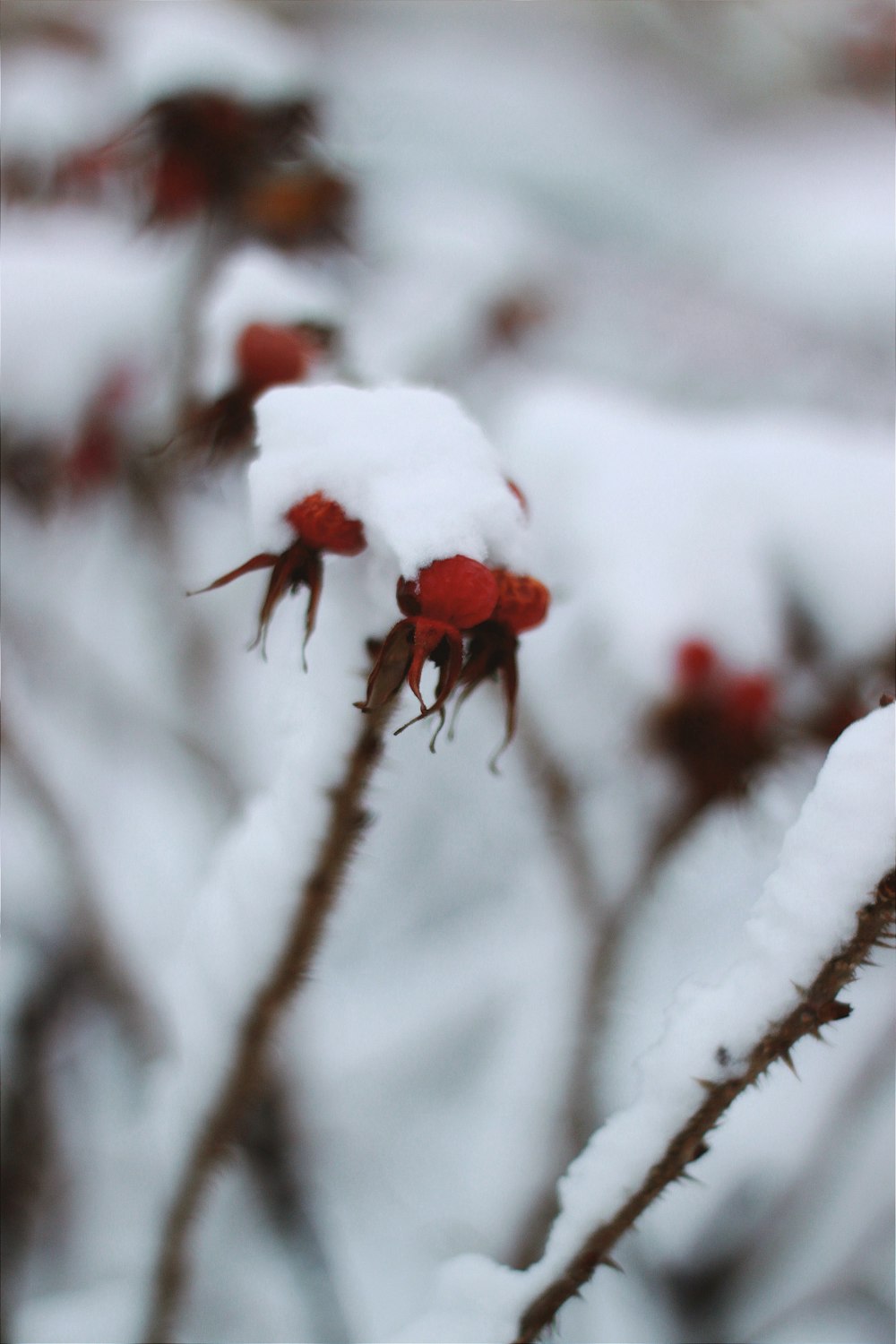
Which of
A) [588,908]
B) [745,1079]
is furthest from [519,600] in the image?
[588,908]

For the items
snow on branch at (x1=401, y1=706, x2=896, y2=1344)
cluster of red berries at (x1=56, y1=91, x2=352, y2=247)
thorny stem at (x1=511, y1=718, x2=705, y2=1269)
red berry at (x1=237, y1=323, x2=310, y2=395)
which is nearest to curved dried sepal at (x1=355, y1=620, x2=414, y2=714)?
snow on branch at (x1=401, y1=706, x2=896, y2=1344)

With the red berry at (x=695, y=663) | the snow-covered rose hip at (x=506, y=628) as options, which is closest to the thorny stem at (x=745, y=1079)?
the snow-covered rose hip at (x=506, y=628)

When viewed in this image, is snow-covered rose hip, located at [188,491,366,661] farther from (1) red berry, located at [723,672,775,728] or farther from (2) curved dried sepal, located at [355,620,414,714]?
(1) red berry, located at [723,672,775,728]

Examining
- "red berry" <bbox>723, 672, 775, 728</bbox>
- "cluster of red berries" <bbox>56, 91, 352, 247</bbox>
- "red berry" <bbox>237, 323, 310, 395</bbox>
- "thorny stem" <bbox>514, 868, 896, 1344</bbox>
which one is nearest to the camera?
"thorny stem" <bbox>514, 868, 896, 1344</bbox>

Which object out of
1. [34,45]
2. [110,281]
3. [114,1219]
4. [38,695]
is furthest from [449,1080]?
[34,45]

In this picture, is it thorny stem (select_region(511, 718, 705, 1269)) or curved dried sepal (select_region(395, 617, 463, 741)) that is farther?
thorny stem (select_region(511, 718, 705, 1269))
